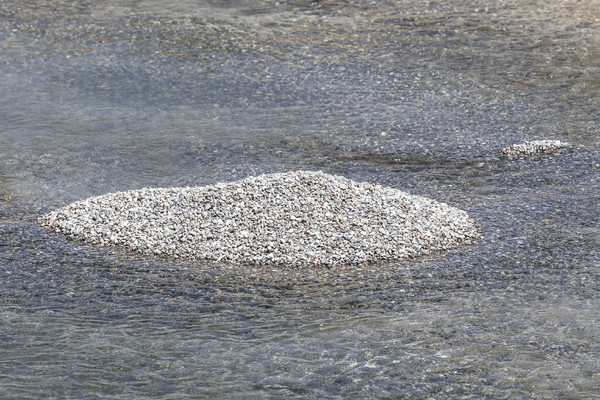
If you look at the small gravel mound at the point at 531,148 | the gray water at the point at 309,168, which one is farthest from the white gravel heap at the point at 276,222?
the small gravel mound at the point at 531,148

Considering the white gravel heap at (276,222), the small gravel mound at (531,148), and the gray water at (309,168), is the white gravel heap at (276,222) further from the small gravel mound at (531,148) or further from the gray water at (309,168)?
the small gravel mound at (531,148)

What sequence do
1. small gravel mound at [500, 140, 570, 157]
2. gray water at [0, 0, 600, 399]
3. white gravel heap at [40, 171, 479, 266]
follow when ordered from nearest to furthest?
gray water at [0, 0, 600, 399] < white gravel heap at [40, 171, 479, 266] < small gravel mound at [500, 140, 570, 157]

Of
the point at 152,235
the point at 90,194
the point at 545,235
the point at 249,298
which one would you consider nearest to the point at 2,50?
the point at 90,194

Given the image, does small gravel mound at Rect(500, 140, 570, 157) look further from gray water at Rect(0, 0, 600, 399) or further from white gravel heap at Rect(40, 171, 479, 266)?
white gravel heap at Rect(40, 171, 479, 266)

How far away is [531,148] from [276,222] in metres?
4.26

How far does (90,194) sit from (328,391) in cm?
465

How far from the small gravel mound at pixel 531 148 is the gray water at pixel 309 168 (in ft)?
0.57

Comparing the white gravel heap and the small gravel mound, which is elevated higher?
the small gravel mound

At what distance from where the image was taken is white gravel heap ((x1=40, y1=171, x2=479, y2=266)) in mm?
6660

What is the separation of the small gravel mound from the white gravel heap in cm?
220

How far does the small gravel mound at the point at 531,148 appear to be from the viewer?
365 inches

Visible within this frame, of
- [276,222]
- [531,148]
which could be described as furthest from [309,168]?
[531,148]

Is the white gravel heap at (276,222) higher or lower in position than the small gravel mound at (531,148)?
lower

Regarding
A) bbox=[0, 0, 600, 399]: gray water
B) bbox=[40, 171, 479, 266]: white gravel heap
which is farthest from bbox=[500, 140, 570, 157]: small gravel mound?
bbox=[40, 171, 479, 266]: white gravel heap
